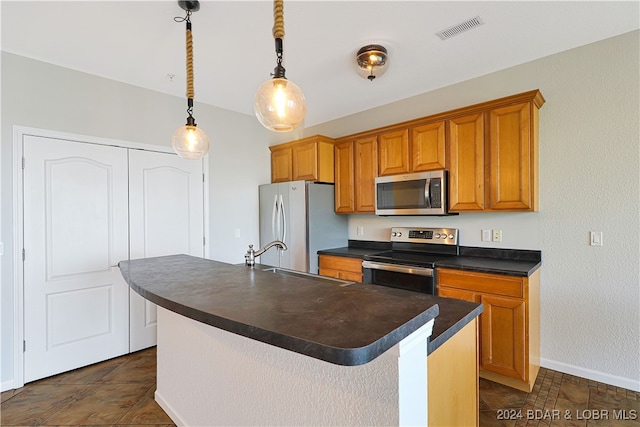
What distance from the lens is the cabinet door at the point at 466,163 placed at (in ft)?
8.90

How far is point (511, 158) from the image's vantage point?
255 cm

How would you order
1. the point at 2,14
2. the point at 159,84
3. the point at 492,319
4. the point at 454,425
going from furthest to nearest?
the point at 159,84 < the point at 492,319 < the point at 2,14 < the point at 454,425

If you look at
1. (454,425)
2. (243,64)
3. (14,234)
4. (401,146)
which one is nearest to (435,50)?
(401,146)

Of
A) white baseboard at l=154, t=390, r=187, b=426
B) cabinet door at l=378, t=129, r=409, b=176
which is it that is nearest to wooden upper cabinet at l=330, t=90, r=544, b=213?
cabinet door at l=378, t=129, r=409, b=176

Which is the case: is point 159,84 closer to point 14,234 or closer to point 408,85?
point 14,234

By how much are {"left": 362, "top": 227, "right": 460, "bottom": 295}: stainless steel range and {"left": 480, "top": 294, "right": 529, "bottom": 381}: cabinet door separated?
1.51ft

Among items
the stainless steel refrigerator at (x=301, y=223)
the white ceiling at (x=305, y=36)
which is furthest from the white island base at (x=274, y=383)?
the white ceiling at (x=305, y=36)

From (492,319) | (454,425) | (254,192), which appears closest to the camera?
(454,425)

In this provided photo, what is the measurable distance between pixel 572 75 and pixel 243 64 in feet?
8.92

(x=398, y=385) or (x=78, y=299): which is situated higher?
(x=398, y=385)

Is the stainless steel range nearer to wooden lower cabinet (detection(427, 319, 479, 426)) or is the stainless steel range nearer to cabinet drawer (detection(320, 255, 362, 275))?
cabinet drawer (detection(320, 255, 362, 275))

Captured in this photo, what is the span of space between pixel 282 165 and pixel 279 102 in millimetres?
2811

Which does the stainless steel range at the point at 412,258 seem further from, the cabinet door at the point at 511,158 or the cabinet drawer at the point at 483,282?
the cabinet door at the point at 511,158

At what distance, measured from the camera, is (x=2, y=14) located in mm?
2057
